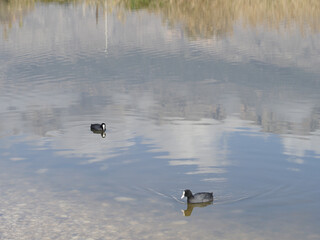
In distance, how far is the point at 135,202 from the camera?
26.0 m

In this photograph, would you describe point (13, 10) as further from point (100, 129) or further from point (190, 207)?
point (190, 207)

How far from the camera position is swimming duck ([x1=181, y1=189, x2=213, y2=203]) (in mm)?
25062

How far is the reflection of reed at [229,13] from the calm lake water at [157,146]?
3251 centimetres

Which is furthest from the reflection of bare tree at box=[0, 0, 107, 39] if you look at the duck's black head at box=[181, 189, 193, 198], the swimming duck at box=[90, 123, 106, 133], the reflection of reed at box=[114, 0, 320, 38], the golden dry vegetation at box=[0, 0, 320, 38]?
the duck's black head at box=[181, 189, 193, 198]

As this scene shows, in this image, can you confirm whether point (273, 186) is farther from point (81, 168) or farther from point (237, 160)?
point (81, 168)

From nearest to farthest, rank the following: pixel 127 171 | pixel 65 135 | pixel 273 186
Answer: pixel 273 186, pixel 127 171, pixel 65 135

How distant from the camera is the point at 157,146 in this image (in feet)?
112

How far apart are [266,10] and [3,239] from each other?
126m

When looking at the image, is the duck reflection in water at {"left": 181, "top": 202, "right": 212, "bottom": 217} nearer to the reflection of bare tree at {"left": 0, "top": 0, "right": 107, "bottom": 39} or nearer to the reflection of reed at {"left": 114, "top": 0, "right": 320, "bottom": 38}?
the reflection of reed at {"left": 114, "top": 0, "right": 320, "bottom": 38}

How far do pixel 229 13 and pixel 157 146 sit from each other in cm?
11344

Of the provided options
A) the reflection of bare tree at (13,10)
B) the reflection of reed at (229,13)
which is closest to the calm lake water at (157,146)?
the reflection of reed at (229,13)

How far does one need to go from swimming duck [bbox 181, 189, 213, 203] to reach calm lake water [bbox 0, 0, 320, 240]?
378 millimetres

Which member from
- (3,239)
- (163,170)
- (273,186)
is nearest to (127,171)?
(163,170)

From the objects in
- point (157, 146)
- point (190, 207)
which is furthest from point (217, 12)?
point (190, 207)
